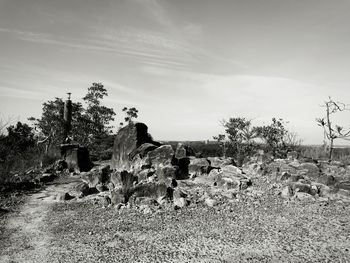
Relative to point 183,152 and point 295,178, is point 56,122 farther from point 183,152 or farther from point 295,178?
point 295,178

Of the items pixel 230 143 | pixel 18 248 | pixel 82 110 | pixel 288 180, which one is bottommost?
pixel 18 248

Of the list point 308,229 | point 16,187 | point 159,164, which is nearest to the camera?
point 308,229

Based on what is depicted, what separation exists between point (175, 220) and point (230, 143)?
9.90 m

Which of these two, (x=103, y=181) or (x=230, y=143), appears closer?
(x=103, y=181)

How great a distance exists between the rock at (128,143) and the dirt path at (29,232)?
3179 millimetres

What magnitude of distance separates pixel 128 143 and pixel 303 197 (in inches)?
258

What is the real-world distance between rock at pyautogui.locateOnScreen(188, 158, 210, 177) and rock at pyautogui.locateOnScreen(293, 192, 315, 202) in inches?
118

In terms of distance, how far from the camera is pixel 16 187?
8914mm

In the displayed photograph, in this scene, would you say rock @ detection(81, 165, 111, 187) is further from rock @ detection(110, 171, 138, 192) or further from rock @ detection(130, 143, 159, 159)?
rock @ detection(130, 143, 159, 159)

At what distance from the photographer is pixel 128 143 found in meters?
11.2

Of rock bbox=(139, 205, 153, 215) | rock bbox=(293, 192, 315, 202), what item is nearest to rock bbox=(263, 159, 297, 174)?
rock bbox=(293, 192, 315, 202)

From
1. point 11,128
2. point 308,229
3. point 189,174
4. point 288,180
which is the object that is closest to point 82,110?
point 11,128

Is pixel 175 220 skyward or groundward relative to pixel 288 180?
groundward

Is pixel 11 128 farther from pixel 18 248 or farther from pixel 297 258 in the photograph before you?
pixel 297 258
